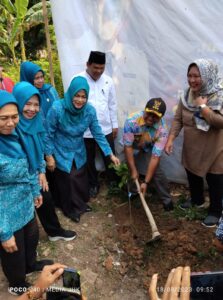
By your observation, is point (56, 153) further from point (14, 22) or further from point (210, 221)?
point (14, 22)

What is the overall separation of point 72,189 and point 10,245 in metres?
1.47

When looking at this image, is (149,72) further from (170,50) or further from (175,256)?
(175,256)

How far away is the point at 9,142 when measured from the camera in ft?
7.09

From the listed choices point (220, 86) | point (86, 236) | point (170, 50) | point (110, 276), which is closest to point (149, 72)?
point (170, 50)

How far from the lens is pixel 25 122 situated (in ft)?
8.05

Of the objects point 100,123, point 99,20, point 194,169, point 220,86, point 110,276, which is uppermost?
point 99,20

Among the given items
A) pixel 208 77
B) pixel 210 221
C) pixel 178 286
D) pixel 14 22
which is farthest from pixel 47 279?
pixel 14 22

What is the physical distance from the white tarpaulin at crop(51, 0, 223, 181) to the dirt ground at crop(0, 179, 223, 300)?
3.02 feet

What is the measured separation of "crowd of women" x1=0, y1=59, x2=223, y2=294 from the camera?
7.20 feet

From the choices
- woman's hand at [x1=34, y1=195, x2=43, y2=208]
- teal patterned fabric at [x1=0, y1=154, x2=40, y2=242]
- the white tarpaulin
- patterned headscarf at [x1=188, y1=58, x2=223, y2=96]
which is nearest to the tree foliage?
the white tarpaulin

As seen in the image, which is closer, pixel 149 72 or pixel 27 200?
pixel 27 200

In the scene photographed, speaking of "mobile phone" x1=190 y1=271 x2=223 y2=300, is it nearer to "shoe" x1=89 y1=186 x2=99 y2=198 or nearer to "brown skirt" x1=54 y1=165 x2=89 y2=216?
"brown skirt" x1=54 y1=165 x2=89 y2=216

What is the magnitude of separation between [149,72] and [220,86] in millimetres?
1142

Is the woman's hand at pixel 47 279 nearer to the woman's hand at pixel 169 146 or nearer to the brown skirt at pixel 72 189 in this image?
the brown skirt at pixel 72 189
